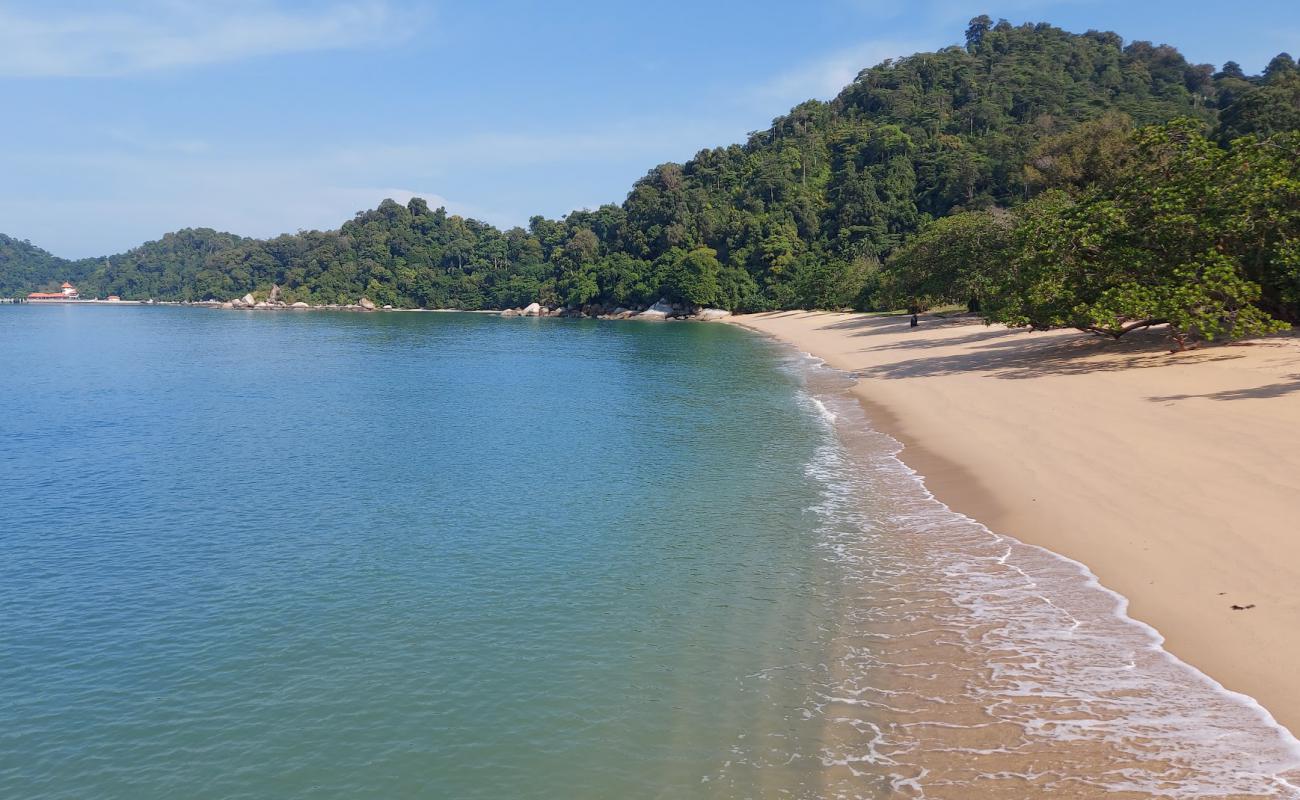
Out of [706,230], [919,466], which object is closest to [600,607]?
[919,466]

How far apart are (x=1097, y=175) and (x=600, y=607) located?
60170 millimetres

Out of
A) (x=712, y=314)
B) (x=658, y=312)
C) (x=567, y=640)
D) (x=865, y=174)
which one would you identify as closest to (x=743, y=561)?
(x=567, y=640)

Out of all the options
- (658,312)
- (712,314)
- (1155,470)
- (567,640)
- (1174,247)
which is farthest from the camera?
(658,312)

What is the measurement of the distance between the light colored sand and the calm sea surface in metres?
0.74

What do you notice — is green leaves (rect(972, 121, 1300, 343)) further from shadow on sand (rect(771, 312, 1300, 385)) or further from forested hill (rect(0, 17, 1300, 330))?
forested hill (rect(0, 17, 1300, 330))

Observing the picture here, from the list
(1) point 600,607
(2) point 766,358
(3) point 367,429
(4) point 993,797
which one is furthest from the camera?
(2) point 766,358

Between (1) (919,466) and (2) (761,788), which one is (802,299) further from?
(2) (761,788)

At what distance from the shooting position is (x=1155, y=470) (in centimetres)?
1627

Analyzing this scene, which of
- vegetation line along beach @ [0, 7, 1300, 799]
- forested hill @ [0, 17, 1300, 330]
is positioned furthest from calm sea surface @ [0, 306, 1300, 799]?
forested hill @ [0, 17, 1300, 330]

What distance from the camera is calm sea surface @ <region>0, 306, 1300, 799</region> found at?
26.2 ft

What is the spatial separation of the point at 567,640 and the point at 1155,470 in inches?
500

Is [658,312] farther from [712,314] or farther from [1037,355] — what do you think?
[1037,355]

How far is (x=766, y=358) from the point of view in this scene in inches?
2192

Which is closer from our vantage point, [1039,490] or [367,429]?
[1039,490]
